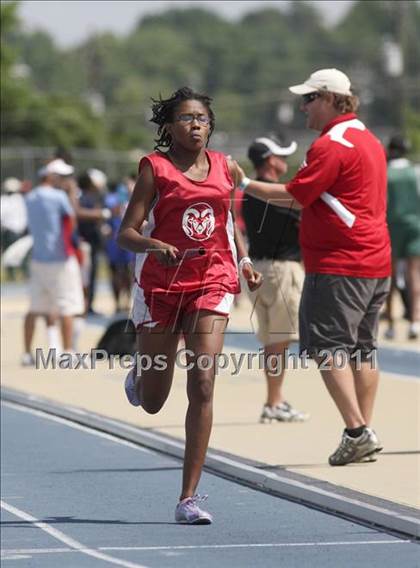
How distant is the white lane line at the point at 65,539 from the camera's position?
25.6 ft

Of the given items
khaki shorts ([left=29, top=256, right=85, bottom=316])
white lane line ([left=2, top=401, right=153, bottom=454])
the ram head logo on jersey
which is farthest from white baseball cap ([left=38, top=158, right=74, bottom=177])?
the ram head logo on jersey

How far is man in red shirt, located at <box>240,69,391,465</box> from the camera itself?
9.98 metres

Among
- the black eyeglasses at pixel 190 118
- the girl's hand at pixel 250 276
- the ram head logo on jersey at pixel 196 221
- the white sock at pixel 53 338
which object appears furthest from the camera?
the white sock at pixel 53 338

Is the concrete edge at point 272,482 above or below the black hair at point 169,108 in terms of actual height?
below

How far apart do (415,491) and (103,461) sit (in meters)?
2.46

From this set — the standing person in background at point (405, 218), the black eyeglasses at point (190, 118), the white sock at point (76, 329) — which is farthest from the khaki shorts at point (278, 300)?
the standing person in background at point (405, 218)

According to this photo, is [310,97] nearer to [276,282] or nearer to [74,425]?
[276,282]

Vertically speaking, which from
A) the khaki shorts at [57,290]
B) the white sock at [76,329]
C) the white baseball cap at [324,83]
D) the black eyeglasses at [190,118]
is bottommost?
the white sock at [76,329]

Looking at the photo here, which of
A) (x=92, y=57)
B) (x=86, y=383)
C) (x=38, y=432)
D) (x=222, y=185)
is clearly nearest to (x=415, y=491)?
(x=222, y=185)

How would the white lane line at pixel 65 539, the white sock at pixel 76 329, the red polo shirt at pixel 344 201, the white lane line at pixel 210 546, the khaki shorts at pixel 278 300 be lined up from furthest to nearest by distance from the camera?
→ the white sock at pixel 76 329
the khaki shorts at pixel 278 300
the red polo shirt at pixel 344 201
the white lane line at pixel 210 546
the white lane line at pixel 65 539

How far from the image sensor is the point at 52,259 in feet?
55.3

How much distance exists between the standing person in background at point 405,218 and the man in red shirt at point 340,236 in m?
7.51

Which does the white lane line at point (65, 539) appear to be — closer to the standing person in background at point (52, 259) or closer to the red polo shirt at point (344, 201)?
the red polo shirt at point (344, 201)

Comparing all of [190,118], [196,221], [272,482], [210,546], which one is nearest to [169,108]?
[190,118]
